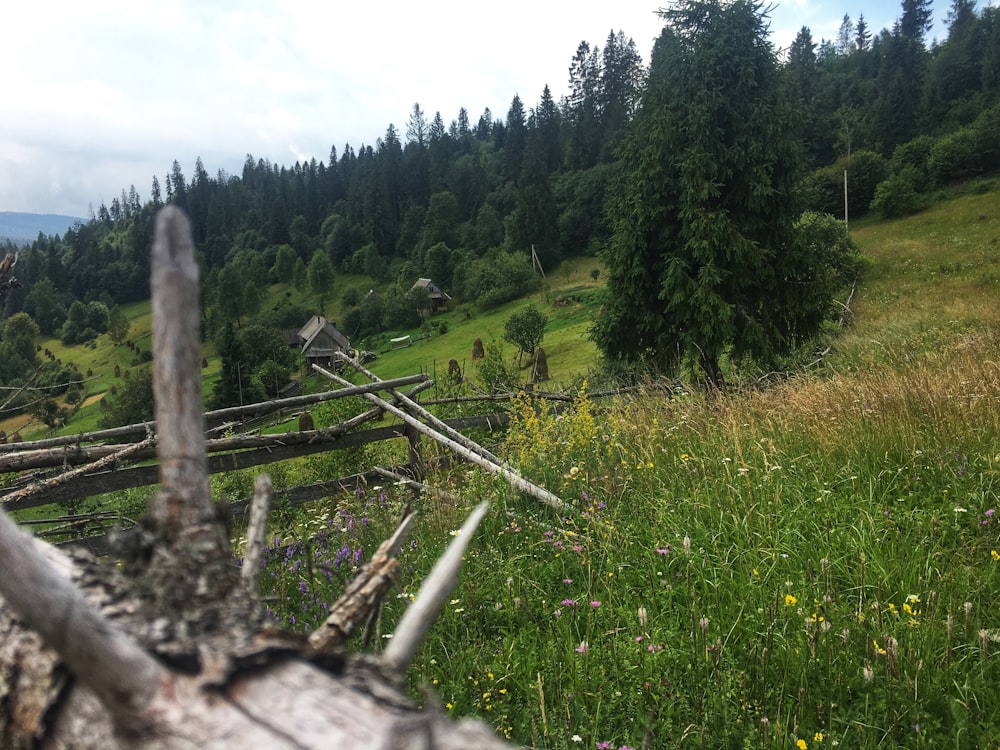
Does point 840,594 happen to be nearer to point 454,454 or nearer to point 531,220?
point 454,454

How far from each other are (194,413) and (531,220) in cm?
8181

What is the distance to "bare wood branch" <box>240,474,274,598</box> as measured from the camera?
108 cm

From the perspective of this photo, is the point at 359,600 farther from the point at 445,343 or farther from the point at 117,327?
the point at 117,327

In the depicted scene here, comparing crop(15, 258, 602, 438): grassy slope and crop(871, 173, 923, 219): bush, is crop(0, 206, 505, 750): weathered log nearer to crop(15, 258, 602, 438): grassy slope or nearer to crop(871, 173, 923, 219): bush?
crop(15, 258, 602, 438): grassy slope

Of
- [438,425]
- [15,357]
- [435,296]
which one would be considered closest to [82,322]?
[15,357]

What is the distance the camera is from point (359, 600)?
1.02m

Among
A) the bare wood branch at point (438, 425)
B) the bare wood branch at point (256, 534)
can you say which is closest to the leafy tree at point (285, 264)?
the bare wood branch at point (438, 425)

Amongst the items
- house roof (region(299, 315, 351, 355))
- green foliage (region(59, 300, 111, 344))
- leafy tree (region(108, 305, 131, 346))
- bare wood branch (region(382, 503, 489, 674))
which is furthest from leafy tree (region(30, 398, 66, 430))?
green foliage (region(59, 300, 111, 344))

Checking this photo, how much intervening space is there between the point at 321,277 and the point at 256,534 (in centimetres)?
9878

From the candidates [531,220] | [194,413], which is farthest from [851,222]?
[194,413]

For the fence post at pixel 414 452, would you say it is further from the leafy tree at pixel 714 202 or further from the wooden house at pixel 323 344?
the wooden house at pixel 323 344

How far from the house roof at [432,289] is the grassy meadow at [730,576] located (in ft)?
A: 247

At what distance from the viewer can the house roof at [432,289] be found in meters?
79.2

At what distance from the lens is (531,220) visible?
79.6 metres
